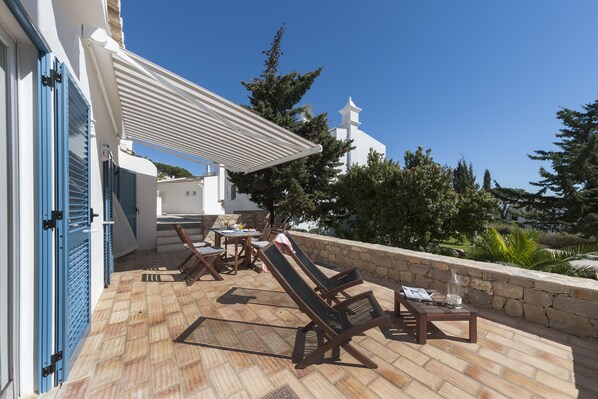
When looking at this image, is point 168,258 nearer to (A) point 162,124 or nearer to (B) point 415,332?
(A) point 162,124

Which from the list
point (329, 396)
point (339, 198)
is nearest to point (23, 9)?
point (329, 396)

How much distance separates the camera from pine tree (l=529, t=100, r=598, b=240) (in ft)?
53.1

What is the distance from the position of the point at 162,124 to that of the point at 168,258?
4148mm

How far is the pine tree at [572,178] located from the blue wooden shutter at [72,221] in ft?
81.6

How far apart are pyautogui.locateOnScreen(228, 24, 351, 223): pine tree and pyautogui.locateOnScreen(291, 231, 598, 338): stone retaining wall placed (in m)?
6.89

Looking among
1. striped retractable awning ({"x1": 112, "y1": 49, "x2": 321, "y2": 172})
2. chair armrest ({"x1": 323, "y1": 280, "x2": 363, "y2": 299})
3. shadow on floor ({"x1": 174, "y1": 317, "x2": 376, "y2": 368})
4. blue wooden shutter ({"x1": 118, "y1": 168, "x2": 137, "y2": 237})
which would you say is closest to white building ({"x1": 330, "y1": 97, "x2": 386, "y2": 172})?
striped retractable awning ({"x1": 112, "y1": 49, "x2": 321, "y2": 172})

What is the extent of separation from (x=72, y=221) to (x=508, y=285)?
6.16 metres

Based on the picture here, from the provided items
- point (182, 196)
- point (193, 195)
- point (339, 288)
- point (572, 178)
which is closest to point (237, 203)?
point (193, 195)

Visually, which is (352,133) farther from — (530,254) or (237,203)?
(530,254)

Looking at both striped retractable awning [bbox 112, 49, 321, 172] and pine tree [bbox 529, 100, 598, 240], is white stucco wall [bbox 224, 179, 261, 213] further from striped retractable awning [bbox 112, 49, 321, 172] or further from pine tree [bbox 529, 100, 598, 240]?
pine tree [bbox 529, 100, 598, 240]

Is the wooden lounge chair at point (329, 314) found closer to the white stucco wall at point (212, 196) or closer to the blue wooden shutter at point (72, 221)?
the blue wooden shutter at point (72, 221)

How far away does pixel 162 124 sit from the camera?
Answer: 6246 mm

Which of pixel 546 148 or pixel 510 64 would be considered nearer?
pixel 510 64

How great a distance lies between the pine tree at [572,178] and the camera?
53.1 ft
